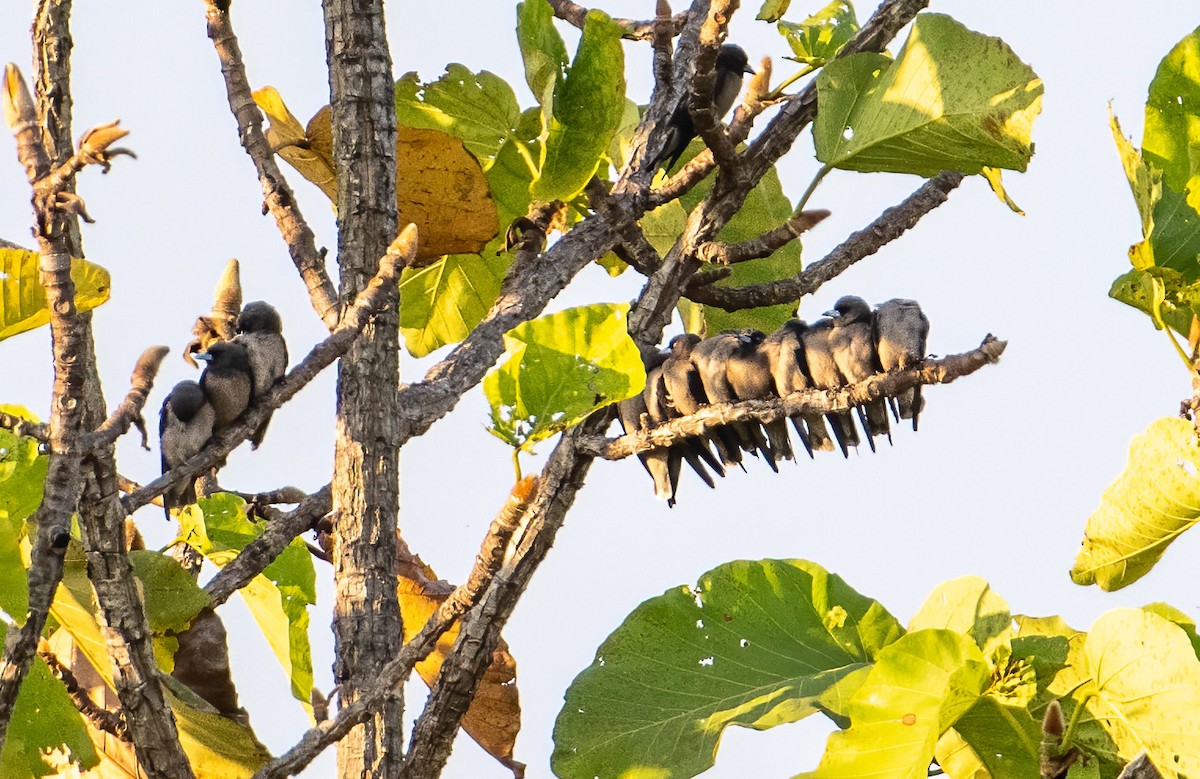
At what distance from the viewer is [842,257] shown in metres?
3.36

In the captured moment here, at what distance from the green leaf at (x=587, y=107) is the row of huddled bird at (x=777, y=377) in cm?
51

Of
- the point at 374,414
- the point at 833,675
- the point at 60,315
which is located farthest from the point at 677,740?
the point at 60,315

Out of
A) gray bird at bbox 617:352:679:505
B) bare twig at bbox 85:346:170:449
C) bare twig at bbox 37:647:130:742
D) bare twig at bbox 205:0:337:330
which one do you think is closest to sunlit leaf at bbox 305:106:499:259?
bare twig at bbox 205:0:337:330

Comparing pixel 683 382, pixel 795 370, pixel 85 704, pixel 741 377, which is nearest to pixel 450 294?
pixel 683 382

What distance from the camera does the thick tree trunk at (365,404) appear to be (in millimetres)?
2596

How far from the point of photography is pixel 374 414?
269cm

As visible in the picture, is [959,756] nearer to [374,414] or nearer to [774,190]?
[374,414]

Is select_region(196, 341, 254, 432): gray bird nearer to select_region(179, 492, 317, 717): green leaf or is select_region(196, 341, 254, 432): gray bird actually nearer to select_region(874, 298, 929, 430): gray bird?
select_region(179, 492, 317, 717): green leaf

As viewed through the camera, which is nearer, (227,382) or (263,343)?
(227,382)

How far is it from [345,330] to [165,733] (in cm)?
78

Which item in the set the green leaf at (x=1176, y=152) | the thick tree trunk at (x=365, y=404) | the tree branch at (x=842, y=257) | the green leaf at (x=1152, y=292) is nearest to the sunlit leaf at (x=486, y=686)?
the thick tree trunk at (x=365, y=404)

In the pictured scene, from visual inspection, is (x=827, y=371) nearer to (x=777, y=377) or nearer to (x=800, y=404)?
(x=777, y=377)

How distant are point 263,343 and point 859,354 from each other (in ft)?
4.11

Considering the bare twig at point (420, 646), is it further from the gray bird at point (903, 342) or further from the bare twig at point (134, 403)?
the gray bird at point (903, 342)
